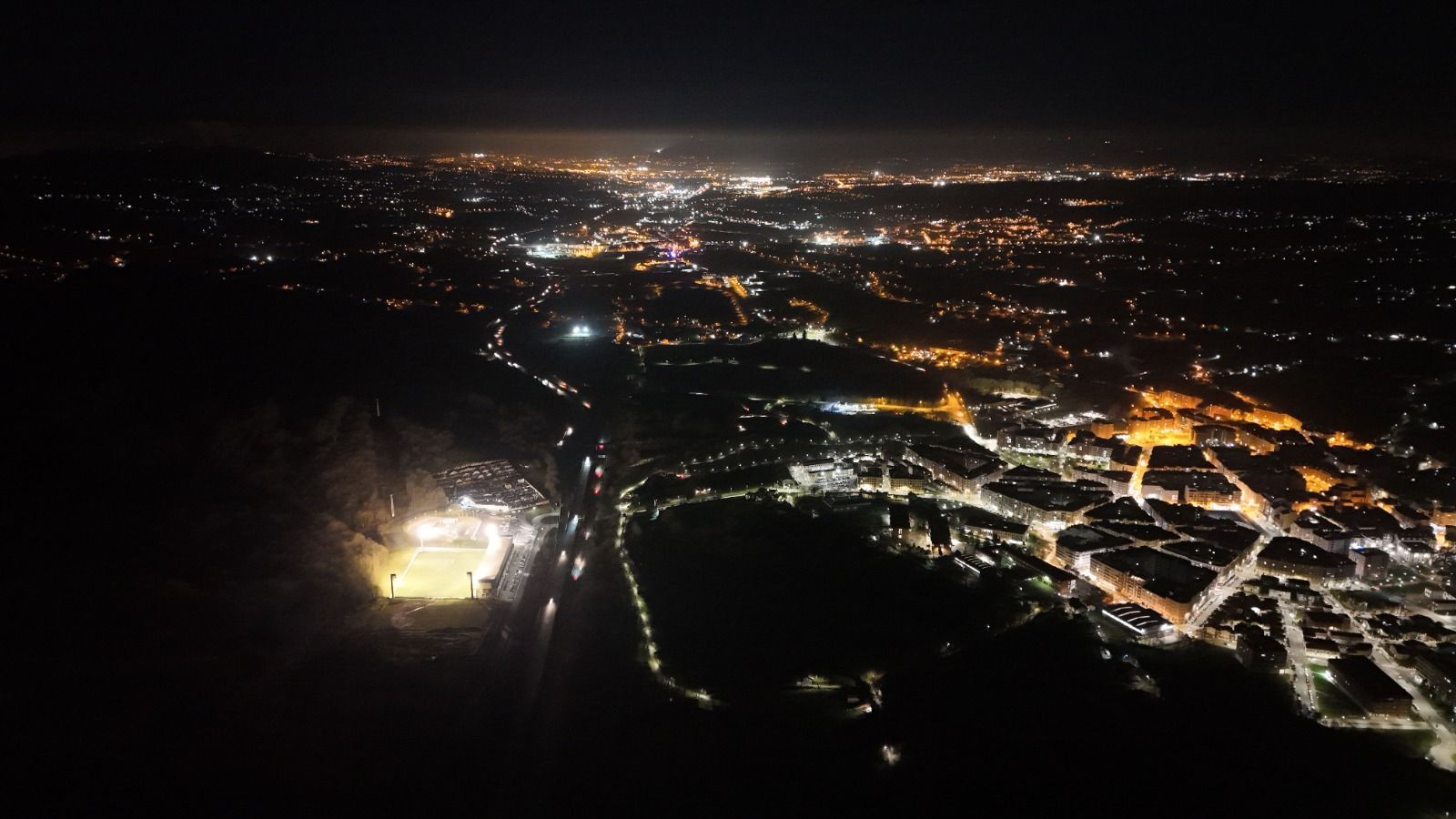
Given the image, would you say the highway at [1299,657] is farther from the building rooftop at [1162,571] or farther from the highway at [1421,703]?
the building rooftop at [1162,571]

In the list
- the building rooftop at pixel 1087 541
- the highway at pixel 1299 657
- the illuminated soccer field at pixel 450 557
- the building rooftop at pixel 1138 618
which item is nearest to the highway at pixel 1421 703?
the highway at pixel 1299 657

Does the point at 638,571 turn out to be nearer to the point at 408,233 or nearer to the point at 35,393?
the point at 35,393

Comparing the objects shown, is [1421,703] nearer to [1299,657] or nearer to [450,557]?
[1299,657]

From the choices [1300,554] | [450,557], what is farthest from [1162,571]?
[450,557]

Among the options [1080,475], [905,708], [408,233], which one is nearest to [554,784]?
[905,708]

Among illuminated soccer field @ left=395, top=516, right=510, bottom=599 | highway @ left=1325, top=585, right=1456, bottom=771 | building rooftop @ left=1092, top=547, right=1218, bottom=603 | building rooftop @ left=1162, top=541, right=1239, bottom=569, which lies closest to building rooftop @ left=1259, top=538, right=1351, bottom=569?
building rooftop @ left=1162, top=541, right=1239, bottom=569

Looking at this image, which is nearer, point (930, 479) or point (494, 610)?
point (494, 610)

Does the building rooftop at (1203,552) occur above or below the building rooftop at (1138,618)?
above

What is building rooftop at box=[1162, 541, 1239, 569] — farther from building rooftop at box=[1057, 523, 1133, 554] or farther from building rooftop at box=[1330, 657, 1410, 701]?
building rooftop at box=[1330, 657, 1410, 701]

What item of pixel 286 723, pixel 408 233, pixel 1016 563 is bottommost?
pixel 286 723
